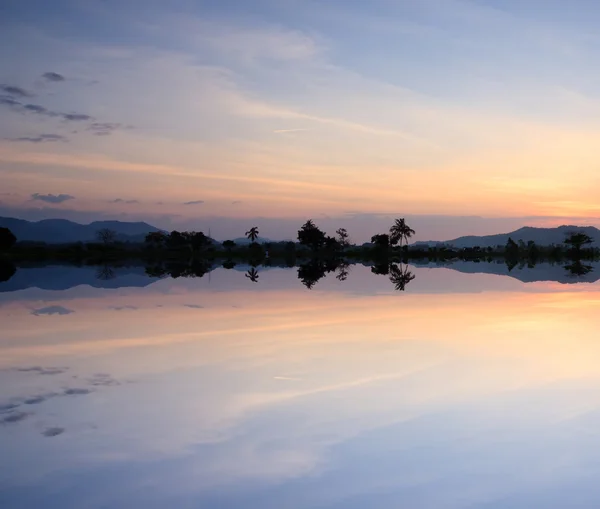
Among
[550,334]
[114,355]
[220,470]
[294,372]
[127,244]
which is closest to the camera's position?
[220,470]

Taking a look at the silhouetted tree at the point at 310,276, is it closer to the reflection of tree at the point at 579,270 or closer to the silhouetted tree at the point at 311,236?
the reflection of tree at the point at 579,270

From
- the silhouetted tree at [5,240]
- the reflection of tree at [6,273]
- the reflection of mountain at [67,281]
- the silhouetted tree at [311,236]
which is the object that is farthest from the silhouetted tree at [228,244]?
the reflection of mountain at [67,281]

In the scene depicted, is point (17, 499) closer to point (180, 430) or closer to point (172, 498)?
point (172, 498)

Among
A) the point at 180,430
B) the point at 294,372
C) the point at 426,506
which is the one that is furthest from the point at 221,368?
the point at 426,506

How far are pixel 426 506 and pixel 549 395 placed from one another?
12.1 feet

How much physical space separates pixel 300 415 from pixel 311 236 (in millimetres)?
112711

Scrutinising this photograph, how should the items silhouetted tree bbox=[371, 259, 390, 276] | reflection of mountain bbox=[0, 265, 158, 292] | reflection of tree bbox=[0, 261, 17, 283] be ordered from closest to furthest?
1. reflection of mountain bbox=[0, 265, 158, 292]
2. reflection of tree bbox=[0, 261, 17, 283]
3. silhouetted tree bbox=[371, 259, 390, 276]

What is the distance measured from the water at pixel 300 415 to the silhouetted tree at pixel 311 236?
345 ft

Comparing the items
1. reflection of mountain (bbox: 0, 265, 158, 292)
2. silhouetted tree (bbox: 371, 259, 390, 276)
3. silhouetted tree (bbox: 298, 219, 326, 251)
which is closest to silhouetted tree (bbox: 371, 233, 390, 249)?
silhouetted tree (bbox: 298, 219, 326, 251)

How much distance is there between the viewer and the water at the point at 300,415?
4836mm

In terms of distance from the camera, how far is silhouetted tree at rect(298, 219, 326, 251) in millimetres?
119062

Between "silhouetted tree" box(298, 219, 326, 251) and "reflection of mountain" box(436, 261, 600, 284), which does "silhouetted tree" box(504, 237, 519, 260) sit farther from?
"reflection of mountain" box(436, 261, 600, 284)

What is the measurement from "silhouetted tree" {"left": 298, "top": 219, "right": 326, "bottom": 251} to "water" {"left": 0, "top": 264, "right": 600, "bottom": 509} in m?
105

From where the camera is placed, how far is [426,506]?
454 centimetres
